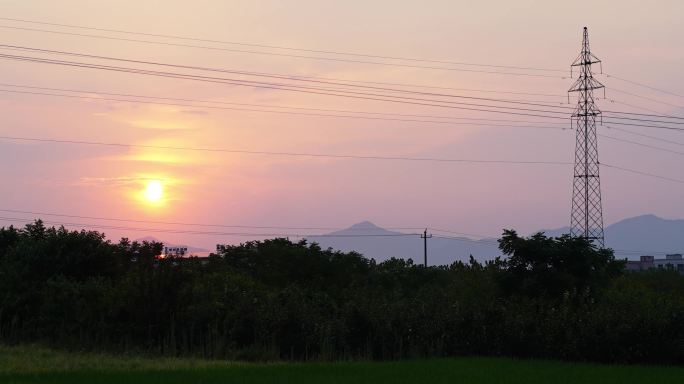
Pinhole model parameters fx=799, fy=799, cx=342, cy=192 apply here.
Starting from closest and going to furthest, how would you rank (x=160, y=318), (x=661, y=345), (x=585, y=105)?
(x=661, y=345), (x=160, y=318), (x=585, y=105)

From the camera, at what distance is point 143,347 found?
2642 cm

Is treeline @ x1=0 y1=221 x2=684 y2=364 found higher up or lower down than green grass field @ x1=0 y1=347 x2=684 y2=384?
higher up

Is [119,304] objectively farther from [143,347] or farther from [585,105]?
[585,105]

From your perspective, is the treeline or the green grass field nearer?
the green grass field

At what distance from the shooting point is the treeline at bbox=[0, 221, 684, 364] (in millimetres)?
24266

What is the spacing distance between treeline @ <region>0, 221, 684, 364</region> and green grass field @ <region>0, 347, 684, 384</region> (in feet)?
5.63

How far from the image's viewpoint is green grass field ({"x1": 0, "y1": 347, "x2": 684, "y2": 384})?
60.8 feet

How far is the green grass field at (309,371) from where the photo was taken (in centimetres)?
1853

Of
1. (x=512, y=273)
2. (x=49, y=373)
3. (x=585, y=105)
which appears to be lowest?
(x=49, y=373)

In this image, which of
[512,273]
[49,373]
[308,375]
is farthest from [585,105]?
[49,373]

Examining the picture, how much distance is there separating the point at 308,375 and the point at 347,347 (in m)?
6.13

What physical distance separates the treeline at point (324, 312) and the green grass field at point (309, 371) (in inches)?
67.6

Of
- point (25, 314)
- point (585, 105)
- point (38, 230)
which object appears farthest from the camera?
point (585, 105)

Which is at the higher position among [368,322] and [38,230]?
[38,230]
